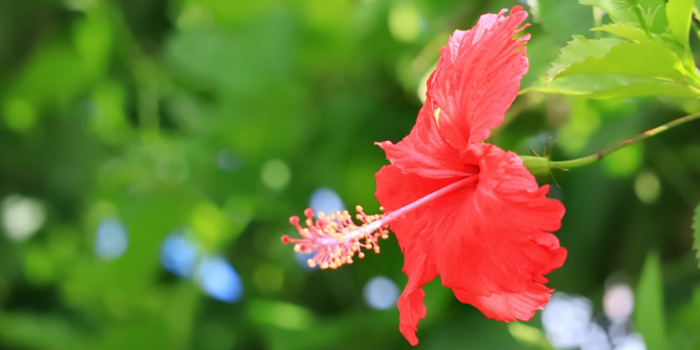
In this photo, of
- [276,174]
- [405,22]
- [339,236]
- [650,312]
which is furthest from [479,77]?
[276,174]

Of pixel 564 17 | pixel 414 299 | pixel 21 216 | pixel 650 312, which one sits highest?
pixel 564 17

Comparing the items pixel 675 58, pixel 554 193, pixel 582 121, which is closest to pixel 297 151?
pixel 554 193

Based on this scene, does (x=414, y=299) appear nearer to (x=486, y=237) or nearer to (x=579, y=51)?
(x=486, y=237)

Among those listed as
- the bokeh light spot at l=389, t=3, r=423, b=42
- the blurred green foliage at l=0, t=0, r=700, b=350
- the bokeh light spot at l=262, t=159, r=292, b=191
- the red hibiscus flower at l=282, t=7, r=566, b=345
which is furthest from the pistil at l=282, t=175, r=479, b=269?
the bokeh light spot at l=262, t=159, r=292, b=191

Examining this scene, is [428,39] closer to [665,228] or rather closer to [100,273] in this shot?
[665,228]

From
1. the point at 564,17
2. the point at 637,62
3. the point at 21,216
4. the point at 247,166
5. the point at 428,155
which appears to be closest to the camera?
the point at 637,62

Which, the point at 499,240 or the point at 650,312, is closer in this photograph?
the point at 499,240

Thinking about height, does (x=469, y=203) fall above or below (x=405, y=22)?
above

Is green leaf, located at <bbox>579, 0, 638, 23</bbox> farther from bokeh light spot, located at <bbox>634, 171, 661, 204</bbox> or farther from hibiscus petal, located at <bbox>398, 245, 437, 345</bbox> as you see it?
bokeh light spot, located at <bbox>634, 171, 661, 204</bbox>
